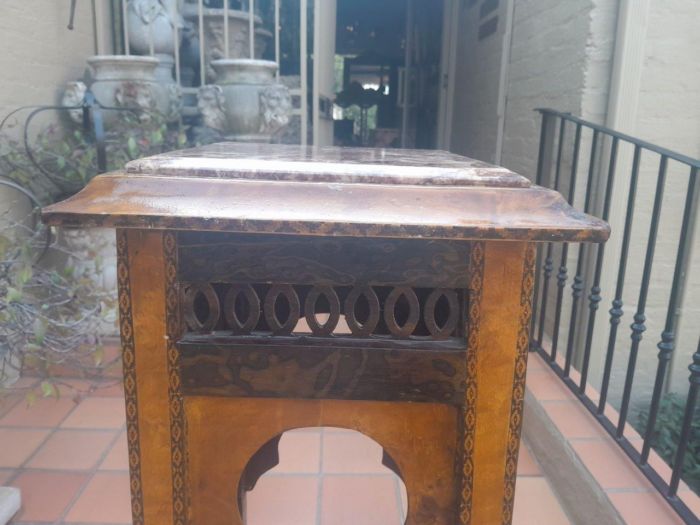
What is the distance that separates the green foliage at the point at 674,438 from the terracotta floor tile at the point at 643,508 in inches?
46.7

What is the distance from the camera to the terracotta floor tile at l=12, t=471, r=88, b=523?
5.81ft

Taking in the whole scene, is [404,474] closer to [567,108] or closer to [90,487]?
[90,487]

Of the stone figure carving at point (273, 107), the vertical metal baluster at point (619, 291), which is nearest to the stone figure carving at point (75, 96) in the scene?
the stone figure carving at point (273, 107)

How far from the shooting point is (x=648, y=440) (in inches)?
68.2

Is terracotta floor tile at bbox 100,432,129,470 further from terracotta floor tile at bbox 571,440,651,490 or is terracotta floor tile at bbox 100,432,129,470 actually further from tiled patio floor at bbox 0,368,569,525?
terracotta floor tile at bbox 571,440,651,490

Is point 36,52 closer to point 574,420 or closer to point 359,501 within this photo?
point 359,501

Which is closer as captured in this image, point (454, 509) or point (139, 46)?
point (454, 509)

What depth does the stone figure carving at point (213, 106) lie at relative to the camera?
3.43m

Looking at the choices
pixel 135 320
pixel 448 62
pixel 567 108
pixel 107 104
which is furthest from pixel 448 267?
pixel 448 62

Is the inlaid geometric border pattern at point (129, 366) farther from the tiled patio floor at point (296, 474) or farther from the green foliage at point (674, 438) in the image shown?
the green foliage at point (674, 438)

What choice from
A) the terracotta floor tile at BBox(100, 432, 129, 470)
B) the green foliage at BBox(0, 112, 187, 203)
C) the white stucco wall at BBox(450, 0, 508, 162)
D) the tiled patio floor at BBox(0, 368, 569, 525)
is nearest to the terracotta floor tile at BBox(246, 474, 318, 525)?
the tiled patio floor at BBox(0, 368, 569, 525)

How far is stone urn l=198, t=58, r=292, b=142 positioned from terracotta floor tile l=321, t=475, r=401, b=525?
2.11m

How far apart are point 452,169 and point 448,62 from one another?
5.50 metres

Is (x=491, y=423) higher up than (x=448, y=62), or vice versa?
(x=448, y=62)
